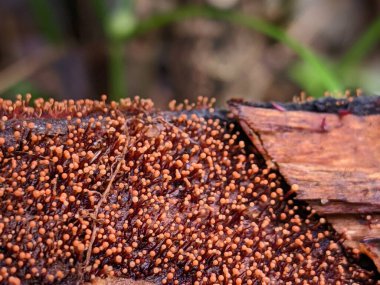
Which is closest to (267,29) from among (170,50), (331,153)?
(331,153)

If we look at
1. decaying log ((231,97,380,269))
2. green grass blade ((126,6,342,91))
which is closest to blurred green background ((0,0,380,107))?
green grass blade ((126,6,342,91))

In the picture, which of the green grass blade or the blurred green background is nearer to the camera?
the green grass blade

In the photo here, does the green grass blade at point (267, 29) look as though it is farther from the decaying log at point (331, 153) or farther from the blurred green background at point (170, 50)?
the decaying log at point (331, 153)

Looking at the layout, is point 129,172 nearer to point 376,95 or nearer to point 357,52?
point 376,95

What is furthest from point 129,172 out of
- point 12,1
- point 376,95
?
point 12,1

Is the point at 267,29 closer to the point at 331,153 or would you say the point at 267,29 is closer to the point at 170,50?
the point at 331,153

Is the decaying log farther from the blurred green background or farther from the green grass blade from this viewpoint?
the blurred green background
